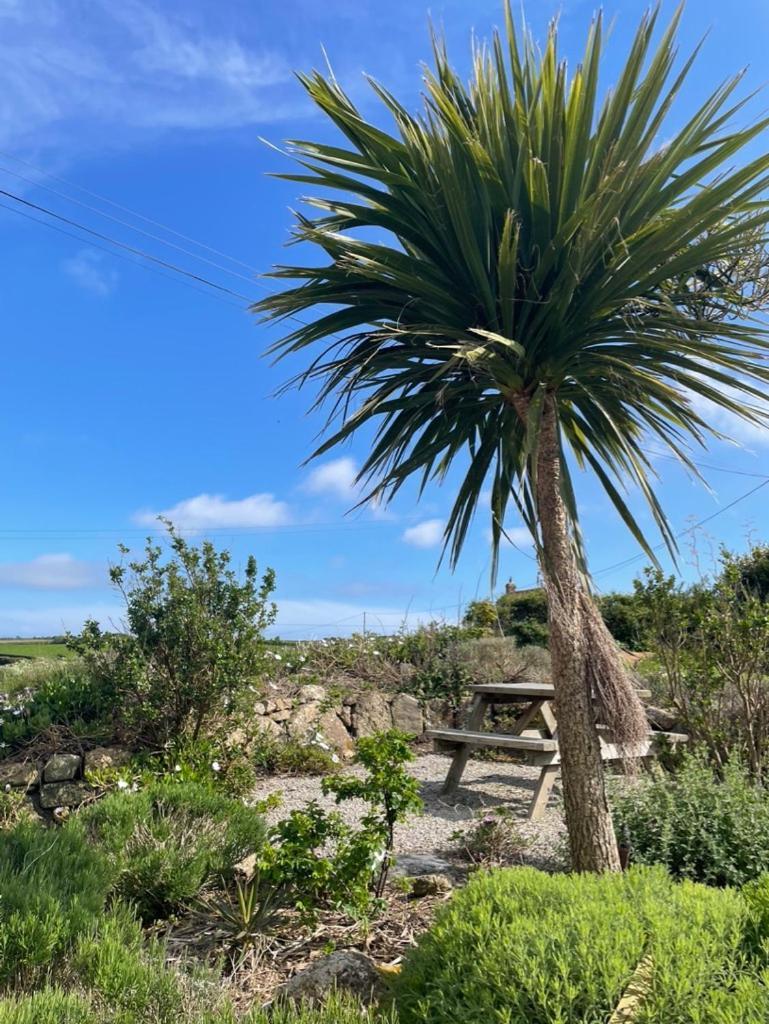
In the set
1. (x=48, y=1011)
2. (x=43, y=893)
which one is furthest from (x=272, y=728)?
(x=48, y=1011)

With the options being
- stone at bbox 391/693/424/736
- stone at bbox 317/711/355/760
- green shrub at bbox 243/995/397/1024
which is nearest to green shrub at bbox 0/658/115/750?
stone at bbox 317/711/355/760

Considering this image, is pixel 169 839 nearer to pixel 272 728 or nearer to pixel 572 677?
pixel 572 677

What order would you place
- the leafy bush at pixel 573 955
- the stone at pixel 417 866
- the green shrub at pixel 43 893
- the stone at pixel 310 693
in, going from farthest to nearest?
1. the stone at pixel 310 693
2. the stone at pixel 417 866
3. the green shrub at pixel 43 893
4. the leafy bush at pixel 573 955

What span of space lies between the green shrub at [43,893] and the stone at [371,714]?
460cm

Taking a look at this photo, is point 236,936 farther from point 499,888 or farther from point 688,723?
point 688,723

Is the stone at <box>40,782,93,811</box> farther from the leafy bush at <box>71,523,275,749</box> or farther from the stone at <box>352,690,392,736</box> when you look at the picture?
the stone at <box>352,690,392,736</box>

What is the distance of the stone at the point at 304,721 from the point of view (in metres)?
6.93

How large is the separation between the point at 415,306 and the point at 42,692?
14.9ft

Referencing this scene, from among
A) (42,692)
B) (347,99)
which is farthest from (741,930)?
(42,692)

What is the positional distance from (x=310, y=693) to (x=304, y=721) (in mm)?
405

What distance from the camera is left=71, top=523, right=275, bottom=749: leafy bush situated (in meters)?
5.51

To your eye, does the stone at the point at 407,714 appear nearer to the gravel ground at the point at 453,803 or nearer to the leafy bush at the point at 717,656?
the gravel ground at the point at 453,803

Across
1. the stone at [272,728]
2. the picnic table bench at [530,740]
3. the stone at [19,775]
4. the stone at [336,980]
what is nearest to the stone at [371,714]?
the stone at [272,728]

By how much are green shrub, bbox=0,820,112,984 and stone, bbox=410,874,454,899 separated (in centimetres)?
137
